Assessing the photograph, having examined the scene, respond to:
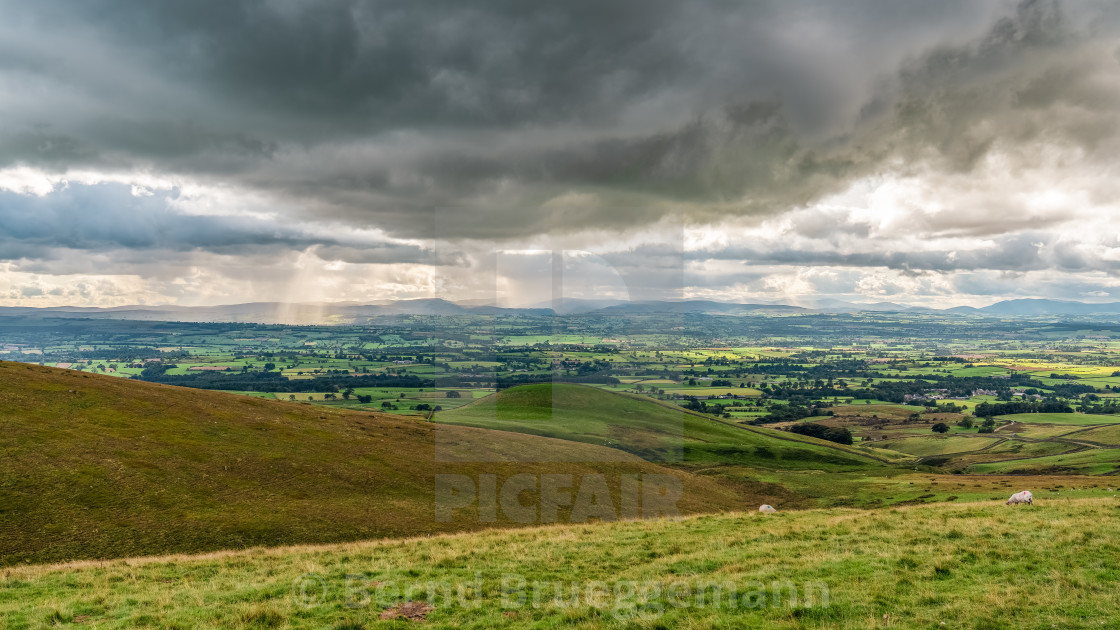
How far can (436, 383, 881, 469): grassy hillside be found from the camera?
87.7 meters

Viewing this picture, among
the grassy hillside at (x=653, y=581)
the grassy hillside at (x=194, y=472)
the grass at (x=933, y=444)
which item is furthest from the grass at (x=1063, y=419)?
the grassy hillside at (x=653, y=581)

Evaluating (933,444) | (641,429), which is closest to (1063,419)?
(933,444)

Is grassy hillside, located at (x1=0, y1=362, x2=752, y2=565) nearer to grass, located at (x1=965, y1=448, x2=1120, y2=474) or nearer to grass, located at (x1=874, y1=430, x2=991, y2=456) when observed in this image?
grass, located at (x1=965, y1=448, x2=1120, y2=474)

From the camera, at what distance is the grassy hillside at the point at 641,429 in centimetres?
8769

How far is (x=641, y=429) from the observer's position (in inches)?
3984

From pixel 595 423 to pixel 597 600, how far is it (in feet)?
281

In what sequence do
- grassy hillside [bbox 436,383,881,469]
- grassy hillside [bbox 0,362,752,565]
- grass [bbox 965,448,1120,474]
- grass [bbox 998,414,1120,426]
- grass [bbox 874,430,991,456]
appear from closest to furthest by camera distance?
grassy hillside [bbox 0,362,752,565]
grass [bbox 965,448,1120,474]
grassy hillside [bbox 436,383,881,469]
grass [bbox 874,430,991,456]
grass [bbox 998,414,1120,426]

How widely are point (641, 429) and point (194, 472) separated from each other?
250 feet

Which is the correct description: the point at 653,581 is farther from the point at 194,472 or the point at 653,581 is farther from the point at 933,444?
the point at 933,444

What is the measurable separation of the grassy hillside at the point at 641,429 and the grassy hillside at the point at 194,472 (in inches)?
1066

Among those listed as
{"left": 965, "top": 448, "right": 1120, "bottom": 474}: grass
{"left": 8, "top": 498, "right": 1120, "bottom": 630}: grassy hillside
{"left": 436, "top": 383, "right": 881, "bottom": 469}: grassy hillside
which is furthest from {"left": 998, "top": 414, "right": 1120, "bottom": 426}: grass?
{"left": 8, "top": 498, "right": 1120, "bottom": 630}: grassy hillside

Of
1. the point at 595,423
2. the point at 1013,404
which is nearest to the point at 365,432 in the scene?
the point at 595,423

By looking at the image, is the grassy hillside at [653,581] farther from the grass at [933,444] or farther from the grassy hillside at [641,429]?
the grass at [933,444]

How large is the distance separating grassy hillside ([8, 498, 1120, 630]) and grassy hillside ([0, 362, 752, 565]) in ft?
22.4
